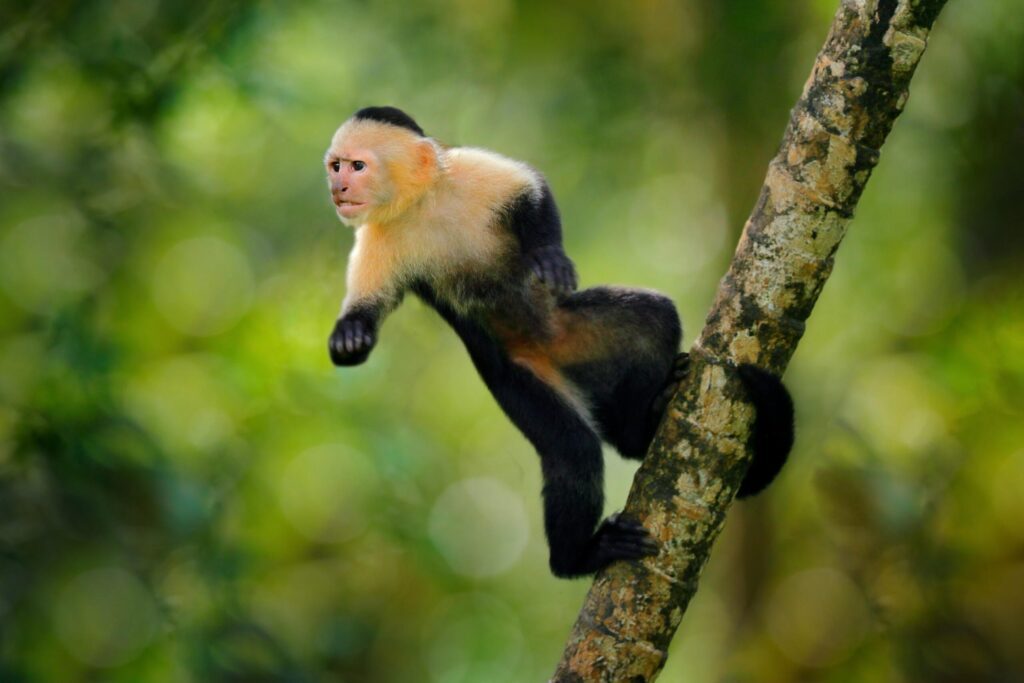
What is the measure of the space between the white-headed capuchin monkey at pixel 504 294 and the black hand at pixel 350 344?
4cm

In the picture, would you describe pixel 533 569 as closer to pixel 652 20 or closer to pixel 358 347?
pixel 652 20

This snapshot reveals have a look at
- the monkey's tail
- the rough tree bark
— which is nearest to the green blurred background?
the monkey's tail

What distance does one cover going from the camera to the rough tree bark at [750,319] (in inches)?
100

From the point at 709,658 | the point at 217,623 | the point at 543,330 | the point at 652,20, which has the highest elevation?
the point at 652,20

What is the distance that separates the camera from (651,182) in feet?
27.1

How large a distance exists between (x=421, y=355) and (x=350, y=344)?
378 centimetres

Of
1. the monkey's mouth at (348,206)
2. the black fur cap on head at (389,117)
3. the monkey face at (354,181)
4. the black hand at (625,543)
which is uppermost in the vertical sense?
the black fur cap on head at (389,117)

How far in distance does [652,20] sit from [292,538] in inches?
164

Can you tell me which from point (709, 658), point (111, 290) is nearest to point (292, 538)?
point (111, 290)

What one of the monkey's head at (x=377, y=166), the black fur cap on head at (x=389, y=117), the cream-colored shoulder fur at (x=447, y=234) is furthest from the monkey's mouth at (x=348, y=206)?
the black fur cap on head at (x=389, y=117)

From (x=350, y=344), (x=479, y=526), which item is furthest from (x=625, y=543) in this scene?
(x=479, y=526)

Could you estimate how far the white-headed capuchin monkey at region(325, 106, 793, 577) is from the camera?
3635 mm

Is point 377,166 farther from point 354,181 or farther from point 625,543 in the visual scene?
point 625,543

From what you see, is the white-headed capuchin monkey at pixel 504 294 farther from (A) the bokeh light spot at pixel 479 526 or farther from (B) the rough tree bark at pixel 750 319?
(A) the bokeh light spot at pixel 479 526
